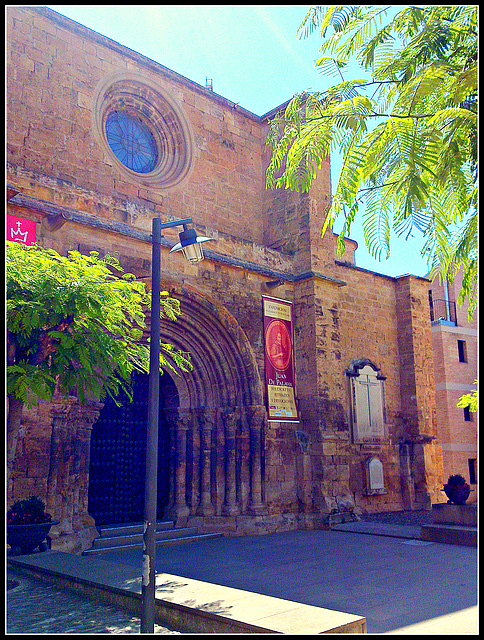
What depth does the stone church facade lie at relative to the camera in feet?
33.7

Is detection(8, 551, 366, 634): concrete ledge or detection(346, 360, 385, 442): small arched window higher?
detection(346, 360, 385, 442): small arched window

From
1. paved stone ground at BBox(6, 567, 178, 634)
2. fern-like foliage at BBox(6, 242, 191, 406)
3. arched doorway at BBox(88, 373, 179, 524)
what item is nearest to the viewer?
paved stone ground at BBox(6, 567, 178, 634)

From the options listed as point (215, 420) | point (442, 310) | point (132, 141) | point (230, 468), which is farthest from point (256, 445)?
Result: point (442, 310)

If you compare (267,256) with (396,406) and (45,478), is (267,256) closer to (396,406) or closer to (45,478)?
(396,406)

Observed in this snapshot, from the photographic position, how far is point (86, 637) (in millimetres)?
4332

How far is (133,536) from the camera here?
399 inches

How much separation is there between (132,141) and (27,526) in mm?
9582

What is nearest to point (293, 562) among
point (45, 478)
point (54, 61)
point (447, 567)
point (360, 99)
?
point (447, 567)

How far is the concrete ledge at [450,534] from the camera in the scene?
9898mm

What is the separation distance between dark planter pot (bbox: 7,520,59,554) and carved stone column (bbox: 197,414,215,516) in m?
4.29

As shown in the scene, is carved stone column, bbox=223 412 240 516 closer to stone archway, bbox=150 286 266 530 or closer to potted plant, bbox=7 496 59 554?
stone archway, bbox=150 286 266 530

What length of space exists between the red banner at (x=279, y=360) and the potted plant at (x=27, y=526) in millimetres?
5679

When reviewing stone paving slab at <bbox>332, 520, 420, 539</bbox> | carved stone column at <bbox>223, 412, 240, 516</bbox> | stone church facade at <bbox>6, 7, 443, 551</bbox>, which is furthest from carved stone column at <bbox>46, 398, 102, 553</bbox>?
stone paving slab at <bbox>332, 520, 420, 539</bbox>

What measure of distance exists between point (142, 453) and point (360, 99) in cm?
938
